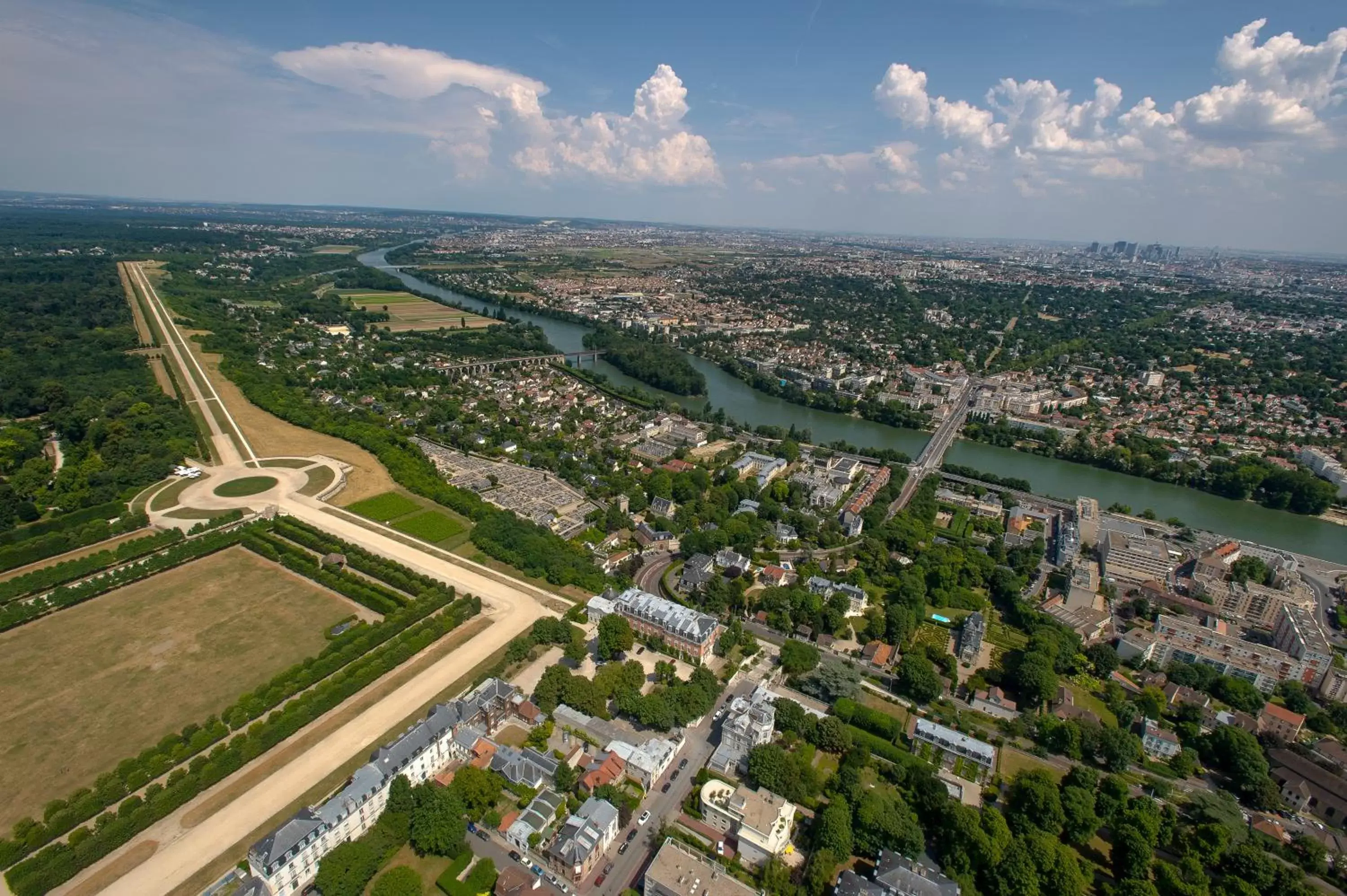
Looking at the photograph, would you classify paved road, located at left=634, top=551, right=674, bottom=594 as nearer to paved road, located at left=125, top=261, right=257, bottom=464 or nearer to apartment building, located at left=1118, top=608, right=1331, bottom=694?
apartment building, located at left=1118, top=608, right=1331, bottom=694

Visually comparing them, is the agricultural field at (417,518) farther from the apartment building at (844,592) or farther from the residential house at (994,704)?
the residential house at (994,704)

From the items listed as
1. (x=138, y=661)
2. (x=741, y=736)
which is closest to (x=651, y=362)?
(x=138, y=661)

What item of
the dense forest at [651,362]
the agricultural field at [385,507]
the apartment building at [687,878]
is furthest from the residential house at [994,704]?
the dense forest at [651,362]

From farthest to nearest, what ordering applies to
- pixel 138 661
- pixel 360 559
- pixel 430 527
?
pixel 430 527
pixel 360 559
pixel 138 661

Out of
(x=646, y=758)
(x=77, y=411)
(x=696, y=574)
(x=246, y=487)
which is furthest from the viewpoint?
(x=77, y=411)

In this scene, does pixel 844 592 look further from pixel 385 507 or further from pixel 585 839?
pixel 385 507
